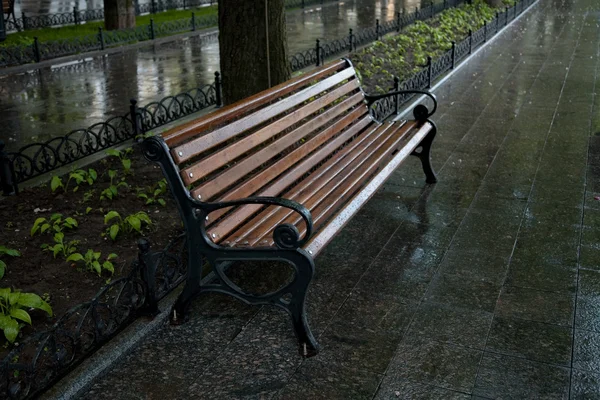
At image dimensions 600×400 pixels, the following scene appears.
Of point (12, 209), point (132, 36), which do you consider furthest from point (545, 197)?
point (132, 36)

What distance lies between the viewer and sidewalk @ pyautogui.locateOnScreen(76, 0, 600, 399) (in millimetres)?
3723

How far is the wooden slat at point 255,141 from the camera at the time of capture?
13.5 ft

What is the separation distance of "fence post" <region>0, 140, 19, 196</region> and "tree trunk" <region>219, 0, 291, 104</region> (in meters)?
2.08

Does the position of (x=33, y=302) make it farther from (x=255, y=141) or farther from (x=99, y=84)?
(x=99, y=84)

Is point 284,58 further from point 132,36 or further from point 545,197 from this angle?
point 132,36

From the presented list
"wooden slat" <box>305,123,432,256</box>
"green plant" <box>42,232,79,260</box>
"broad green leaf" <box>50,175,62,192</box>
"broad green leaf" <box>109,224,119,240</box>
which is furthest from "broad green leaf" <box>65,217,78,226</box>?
"wooden slat" <box>305,123,432,256</box>

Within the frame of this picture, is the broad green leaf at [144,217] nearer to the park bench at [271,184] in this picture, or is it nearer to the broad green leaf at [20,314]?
the park bench at [271,184]

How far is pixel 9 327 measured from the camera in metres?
4.02

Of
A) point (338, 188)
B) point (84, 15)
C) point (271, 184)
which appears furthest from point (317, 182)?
point (84, 15)

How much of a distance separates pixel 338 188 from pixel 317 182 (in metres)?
0.19

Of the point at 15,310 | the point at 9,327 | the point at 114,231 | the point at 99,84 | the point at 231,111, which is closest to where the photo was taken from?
the point at 9,327

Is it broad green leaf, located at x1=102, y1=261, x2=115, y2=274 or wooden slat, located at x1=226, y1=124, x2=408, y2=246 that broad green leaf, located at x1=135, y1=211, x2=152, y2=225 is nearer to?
broad green leaf, located at x1=102, y1=261, x2=115, y2=274

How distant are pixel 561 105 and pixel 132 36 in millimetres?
11319

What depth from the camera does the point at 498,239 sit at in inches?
213
